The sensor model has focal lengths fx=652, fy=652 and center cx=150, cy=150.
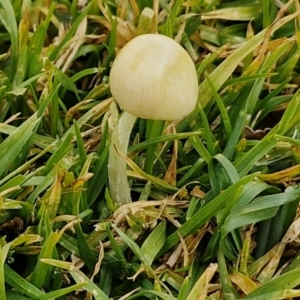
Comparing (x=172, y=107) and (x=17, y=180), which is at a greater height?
(x=172, y=107)

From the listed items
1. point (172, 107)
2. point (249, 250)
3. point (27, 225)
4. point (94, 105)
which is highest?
point (172, 107)

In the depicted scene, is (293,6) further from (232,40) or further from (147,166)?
(147,166)

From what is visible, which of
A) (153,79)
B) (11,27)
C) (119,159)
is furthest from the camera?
(11,27)

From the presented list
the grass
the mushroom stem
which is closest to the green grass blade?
the grass

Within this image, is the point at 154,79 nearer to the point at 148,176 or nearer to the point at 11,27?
the point at 148,176

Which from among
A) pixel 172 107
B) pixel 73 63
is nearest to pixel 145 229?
pixel 172 107

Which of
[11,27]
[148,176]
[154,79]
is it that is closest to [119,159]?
[148,176]

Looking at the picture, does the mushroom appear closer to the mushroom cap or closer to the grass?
the mushroom cap
